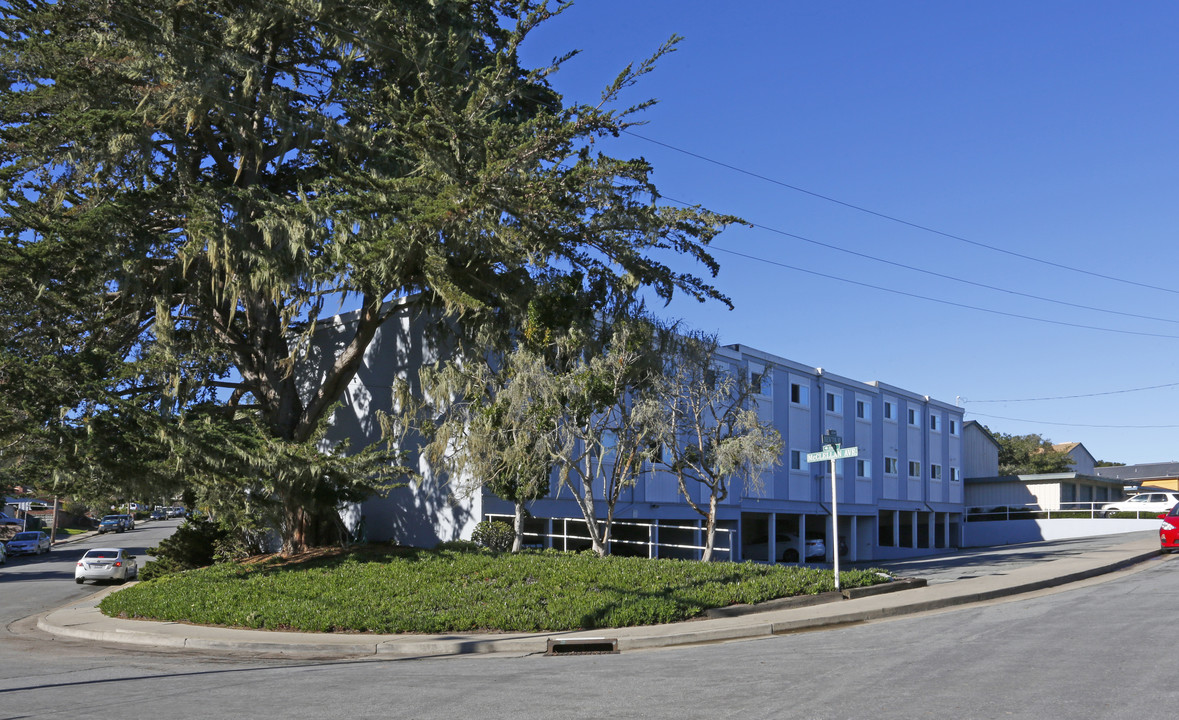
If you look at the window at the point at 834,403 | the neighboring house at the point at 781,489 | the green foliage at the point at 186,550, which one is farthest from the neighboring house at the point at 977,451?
the green foliage at the point at 186,550

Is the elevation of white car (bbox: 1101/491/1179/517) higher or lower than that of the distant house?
lower

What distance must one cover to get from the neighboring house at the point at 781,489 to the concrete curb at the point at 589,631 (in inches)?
296

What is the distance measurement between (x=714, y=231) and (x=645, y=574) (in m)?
7.54

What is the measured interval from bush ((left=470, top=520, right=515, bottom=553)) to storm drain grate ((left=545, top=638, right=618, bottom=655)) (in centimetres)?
948

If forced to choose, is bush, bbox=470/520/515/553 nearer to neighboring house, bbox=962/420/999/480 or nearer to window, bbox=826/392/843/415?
window, bbox=826/392/843/415

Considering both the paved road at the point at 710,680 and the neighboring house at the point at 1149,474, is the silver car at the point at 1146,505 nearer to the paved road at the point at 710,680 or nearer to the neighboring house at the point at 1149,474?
the neighboring house at the point at 1149,474

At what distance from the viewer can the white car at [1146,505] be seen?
49.5 metres

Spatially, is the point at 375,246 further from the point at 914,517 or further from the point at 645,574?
the point at 914,517

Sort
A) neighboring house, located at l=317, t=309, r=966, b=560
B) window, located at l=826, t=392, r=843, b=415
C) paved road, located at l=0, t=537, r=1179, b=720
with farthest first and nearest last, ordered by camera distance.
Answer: window, located at l=826, t=392, r=843, b=415 → neighboring house, located at l=317, t=309, r=966, b=560 → paved road, located at l=0, t=537, r=1179, b=720

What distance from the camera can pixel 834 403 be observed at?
43.8m

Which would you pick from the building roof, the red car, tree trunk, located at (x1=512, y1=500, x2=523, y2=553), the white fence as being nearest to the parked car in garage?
the white fence

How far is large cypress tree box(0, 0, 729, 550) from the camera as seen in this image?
17.9 meters

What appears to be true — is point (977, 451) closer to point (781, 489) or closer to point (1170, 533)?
point (781, 489)

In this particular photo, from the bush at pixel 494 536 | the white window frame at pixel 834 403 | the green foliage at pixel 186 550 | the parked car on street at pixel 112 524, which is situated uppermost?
the white window frame at pixel 834 403
